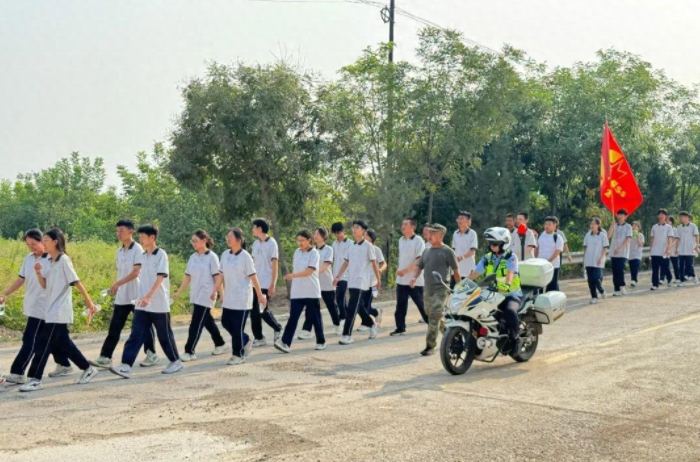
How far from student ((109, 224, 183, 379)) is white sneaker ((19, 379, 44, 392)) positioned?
870 millimetres

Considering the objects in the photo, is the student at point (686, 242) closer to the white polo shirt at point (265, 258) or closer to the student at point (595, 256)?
the student at point (595, 256)

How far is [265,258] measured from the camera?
42.2 ft

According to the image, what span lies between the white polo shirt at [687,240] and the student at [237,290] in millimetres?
14712

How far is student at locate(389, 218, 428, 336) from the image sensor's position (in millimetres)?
13609

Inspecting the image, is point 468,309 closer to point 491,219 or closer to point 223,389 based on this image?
point 223,389

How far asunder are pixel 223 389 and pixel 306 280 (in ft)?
10.3

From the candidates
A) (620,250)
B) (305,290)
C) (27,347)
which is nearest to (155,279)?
(27,347)

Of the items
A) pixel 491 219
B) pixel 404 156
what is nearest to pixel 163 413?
pixel 404 156

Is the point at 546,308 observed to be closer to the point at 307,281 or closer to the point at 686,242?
the point at 307,281

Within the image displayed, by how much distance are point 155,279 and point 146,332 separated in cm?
65

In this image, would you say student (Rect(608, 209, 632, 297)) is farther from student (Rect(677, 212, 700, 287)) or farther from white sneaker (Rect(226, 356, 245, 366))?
white sneaker (Rect(226, 356, 245, 366))

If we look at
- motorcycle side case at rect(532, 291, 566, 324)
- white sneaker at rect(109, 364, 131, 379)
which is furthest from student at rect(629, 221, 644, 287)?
white sneaker at rect(109, 364, 131, 379)

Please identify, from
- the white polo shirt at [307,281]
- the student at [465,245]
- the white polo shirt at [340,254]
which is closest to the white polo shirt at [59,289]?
the white polo shirt at [307,281]

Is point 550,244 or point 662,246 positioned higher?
point 662,246
